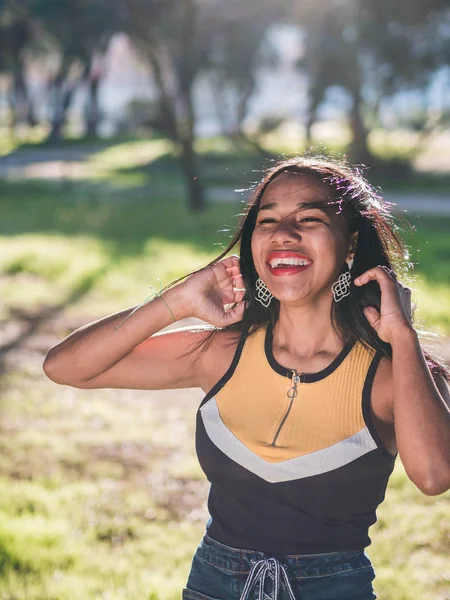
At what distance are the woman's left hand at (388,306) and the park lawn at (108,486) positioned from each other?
236 millimetres

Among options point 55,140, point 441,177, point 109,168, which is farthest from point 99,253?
point 55,140

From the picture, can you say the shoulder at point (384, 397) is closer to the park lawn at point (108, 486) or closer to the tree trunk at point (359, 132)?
the park lawn at point (108, 486)

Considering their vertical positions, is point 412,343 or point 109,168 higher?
point 412,343

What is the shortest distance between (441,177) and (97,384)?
20.2 meters

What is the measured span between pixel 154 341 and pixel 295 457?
65 centimetres

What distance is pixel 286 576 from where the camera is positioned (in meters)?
2.08

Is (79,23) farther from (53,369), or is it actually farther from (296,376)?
(296,376)

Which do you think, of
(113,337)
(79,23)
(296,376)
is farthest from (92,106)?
(296,376)

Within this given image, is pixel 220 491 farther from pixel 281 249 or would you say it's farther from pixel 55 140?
pixel 55 140

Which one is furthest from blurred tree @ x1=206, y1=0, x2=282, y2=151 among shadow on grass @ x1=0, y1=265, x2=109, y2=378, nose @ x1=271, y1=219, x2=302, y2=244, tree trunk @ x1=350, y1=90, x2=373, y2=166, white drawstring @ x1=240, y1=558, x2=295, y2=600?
white drawstring @ x1=240, y1=558, x2=295, y2=600

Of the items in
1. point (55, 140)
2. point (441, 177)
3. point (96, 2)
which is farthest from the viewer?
point (55, 140)

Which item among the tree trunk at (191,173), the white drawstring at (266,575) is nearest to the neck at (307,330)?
the white drawstring at (266,575)

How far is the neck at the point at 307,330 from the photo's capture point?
238 centimetres

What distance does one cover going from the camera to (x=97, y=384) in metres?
2.62
